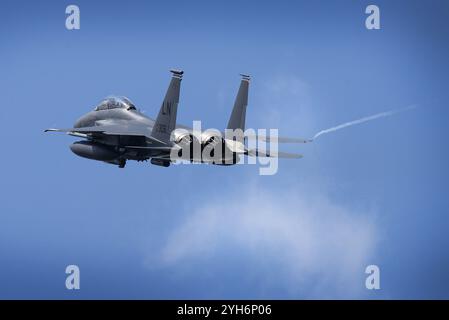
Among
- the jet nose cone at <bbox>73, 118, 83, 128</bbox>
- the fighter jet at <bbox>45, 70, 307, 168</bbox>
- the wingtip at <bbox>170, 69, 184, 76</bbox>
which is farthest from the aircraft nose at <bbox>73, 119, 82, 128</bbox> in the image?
the wingtip at <bbox>170, 69, 184, 76</bbox>

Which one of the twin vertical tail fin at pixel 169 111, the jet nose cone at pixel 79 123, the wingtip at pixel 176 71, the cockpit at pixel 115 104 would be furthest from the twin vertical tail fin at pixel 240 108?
the jet nose cone at pixel 79 123

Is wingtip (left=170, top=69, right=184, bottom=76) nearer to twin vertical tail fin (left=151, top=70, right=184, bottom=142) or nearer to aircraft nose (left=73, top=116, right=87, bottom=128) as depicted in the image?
twin vertical tail fin (left=151, top=70, right=184, bottom=142)

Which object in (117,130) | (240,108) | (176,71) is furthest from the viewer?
(240,108)

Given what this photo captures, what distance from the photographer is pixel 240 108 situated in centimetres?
6044

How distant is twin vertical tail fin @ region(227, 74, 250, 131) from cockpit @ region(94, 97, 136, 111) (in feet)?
18.5

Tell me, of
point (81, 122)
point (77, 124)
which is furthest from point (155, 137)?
point (77, 124)

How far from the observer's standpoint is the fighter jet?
57.5m

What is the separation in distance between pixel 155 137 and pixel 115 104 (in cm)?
597

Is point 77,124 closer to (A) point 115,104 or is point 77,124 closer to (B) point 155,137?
(A) point 115,104

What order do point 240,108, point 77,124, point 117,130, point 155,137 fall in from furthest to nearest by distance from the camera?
point 77,124
point 240,108
point 117,130
point 155,137

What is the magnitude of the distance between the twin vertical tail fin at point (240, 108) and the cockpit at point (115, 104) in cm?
564

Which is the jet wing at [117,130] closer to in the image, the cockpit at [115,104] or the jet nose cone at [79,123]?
the cockpit at [115,104]
